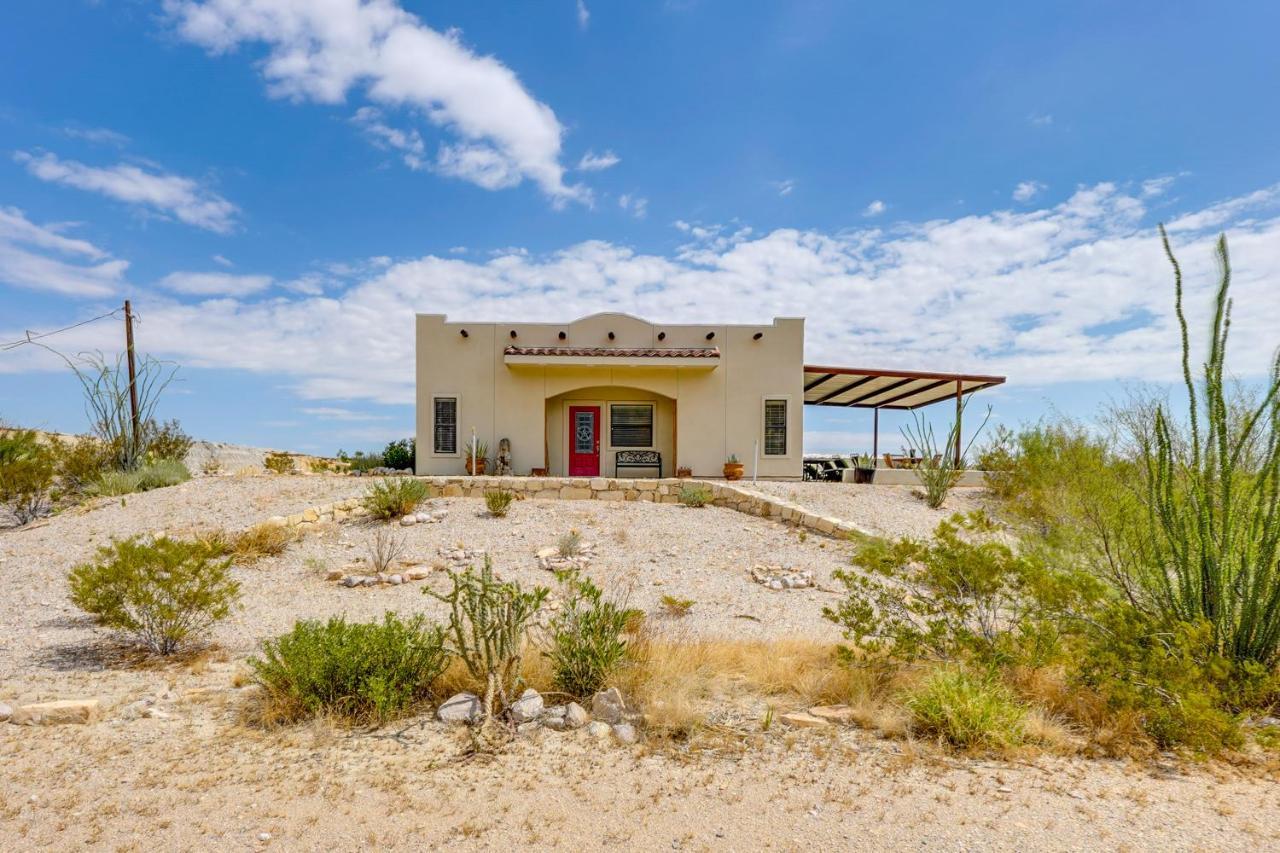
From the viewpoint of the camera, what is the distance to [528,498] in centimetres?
1405

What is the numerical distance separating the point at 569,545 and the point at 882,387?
1279 cm

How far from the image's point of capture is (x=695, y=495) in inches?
544

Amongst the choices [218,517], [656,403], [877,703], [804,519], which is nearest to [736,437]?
[656,403]

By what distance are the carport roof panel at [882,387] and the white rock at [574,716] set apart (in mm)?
14165

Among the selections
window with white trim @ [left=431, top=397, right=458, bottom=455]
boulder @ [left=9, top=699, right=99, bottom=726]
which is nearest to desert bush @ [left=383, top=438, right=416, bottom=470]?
window with white trim @ [left=431, top=397, right=458, bottom=455]

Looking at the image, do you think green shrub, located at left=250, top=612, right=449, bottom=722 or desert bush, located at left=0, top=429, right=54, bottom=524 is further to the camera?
desert bush, located at left=0, top=429, right=54, bottom=524

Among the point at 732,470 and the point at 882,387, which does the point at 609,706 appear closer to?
the point at 732,470

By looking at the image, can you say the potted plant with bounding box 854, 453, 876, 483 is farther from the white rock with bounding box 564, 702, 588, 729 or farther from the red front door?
the white rock with bounding box 564, 702, 588, 729

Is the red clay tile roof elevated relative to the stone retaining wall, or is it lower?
elevated

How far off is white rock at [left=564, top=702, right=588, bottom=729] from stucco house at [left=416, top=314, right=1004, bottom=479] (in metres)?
12.3

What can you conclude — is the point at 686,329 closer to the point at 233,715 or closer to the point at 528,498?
the point at 528,498

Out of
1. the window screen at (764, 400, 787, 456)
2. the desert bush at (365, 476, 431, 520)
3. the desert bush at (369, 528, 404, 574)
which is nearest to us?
the desert bush at (369, 528, 404, 574)

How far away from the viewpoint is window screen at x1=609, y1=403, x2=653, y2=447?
704 inches

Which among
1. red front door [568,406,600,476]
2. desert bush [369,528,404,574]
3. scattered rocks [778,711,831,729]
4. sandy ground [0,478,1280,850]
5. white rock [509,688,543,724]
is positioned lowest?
sandy ground [0,478,1280,850]
